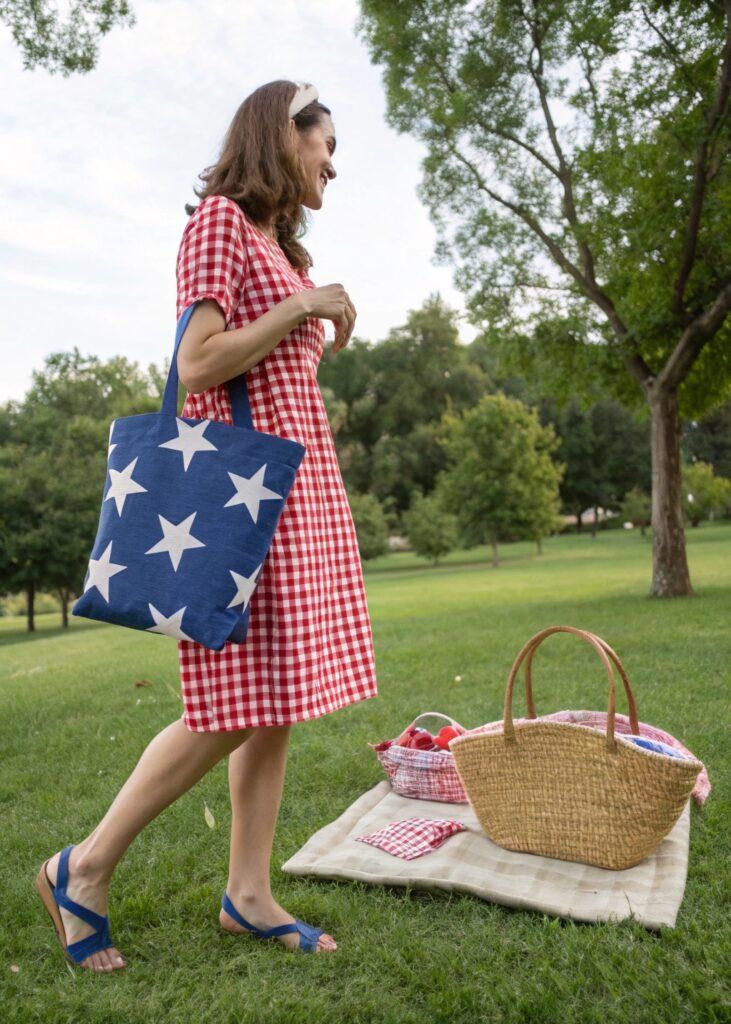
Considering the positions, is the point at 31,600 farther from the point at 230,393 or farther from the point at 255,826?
the point at 230,393

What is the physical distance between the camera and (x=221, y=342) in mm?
1902

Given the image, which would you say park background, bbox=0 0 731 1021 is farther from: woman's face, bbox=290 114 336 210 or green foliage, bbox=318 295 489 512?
green foliage, bbox=318 295 489 512

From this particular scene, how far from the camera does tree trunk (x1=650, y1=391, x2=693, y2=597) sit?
1064 centimetres

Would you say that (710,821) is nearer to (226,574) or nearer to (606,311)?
(226,574)

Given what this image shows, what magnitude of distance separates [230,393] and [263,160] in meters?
0.61

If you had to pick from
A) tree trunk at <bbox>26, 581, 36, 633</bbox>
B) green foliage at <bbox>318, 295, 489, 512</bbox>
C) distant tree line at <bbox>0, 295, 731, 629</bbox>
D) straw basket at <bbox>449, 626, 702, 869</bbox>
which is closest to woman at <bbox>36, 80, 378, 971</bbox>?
straw basket at <bbox>449, 626, 702, 869</bbox>

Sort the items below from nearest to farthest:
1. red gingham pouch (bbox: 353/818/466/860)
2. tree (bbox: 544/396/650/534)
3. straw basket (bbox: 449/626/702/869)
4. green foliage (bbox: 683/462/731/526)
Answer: straw basket (bbox: 449/626/702/869) < red gingham pouch (bbox: 353/818/466/860) < green foliage (bbox: 683/462/731/526) < tree (bbox: 544/396/650/534)

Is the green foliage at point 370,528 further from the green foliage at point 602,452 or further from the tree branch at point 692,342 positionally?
the tree branch at point 692,342

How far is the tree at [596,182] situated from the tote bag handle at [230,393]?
8496 millimetres

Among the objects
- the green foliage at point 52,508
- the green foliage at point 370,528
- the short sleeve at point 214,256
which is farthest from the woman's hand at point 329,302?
the green foliage at point 370,528

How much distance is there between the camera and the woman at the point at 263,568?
1.96 meters

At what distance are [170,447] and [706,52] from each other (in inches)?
392

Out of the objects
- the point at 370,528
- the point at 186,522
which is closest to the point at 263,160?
the point at 186,522

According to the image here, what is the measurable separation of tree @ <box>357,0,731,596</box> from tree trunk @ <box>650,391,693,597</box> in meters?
0.02
